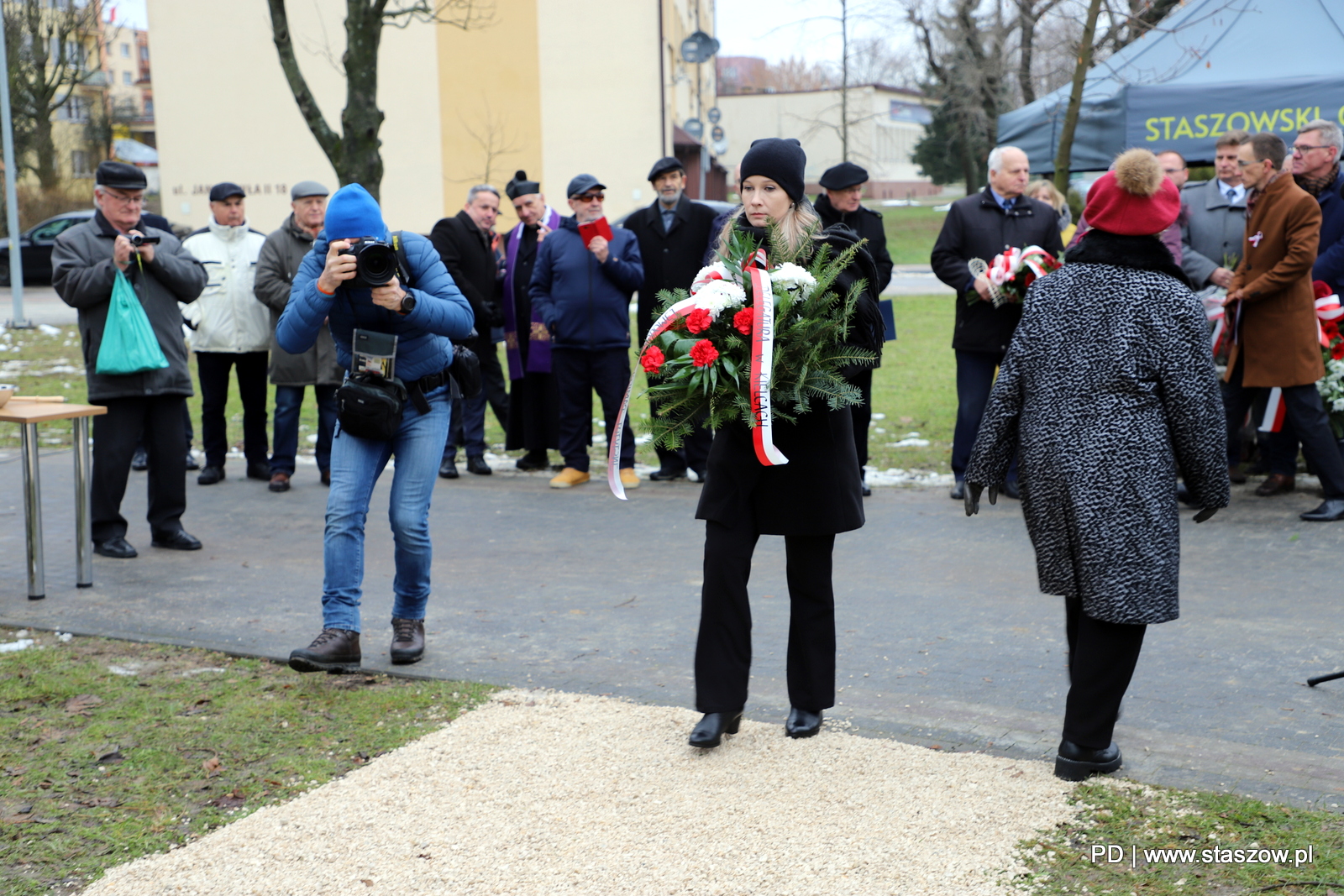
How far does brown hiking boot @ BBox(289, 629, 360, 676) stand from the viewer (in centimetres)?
480

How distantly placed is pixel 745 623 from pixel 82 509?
12.6ft

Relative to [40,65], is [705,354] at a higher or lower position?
lower

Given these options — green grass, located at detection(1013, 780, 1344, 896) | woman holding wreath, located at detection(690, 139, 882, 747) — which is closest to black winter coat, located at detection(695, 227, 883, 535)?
woman holding wreath, located at detection(690, 139, 882, 747)

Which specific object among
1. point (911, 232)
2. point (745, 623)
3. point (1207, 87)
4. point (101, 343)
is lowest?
point (745, 623)

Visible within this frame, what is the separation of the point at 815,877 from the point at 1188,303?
2.03 meters

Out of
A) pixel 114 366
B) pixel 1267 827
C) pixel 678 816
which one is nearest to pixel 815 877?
pixel 678 816

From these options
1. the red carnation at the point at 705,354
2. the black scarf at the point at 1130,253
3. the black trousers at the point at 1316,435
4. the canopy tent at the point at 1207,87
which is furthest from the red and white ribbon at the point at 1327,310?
the red carnation at the point at 705,354

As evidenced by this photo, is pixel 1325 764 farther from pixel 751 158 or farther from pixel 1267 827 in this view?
pixel 751 158

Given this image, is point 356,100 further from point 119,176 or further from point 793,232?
point 793,232

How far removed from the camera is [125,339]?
22.2 ft

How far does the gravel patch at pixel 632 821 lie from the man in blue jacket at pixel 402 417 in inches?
35.9

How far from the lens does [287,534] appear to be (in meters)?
7.55

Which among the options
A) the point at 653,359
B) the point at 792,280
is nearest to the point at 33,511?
the point at 653,359

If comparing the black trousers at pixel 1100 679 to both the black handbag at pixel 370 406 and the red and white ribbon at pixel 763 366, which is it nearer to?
the red and white ribbon at pixel 763 366
